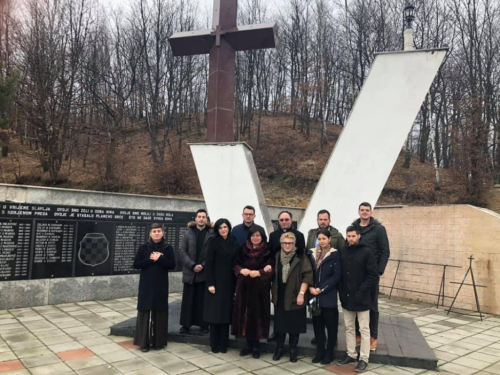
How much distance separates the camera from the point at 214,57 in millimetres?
6215

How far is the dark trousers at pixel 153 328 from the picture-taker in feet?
14.4

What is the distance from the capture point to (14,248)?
654 cm

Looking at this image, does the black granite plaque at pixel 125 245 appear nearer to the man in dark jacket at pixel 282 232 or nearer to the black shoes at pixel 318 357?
the man in dark jacket at pixel 282 232

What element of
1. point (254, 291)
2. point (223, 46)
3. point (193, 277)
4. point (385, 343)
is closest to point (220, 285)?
point (254, 291)

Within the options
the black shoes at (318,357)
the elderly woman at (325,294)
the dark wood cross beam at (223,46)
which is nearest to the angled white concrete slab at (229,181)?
the dark wood cross beam at (223,46)

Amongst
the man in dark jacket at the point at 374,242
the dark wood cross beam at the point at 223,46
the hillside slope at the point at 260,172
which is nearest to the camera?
the man in dark jacket at the point at 374,242

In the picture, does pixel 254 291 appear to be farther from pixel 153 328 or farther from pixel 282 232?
pixel 153 328

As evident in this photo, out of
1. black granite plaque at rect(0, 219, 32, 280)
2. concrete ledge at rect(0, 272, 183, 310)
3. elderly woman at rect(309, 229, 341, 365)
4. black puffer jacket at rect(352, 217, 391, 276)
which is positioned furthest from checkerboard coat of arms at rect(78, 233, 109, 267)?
black puffer jacket at rect(352, 217, 391, 276)

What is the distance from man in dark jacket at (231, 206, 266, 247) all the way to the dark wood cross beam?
1817 millimetres

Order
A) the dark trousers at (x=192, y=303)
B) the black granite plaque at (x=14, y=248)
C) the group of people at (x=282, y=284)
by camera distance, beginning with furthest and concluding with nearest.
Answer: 1. the black granite plaque at (x=14, y=248)
2. the dark trousers at (x=192, y=303)
3. the group of people at (x=282, y=284)

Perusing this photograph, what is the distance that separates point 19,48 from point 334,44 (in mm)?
16666

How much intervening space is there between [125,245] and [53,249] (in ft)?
4.64

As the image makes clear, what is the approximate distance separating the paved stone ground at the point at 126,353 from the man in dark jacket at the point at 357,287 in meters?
0.24

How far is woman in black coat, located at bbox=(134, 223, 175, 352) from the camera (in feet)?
14.3
